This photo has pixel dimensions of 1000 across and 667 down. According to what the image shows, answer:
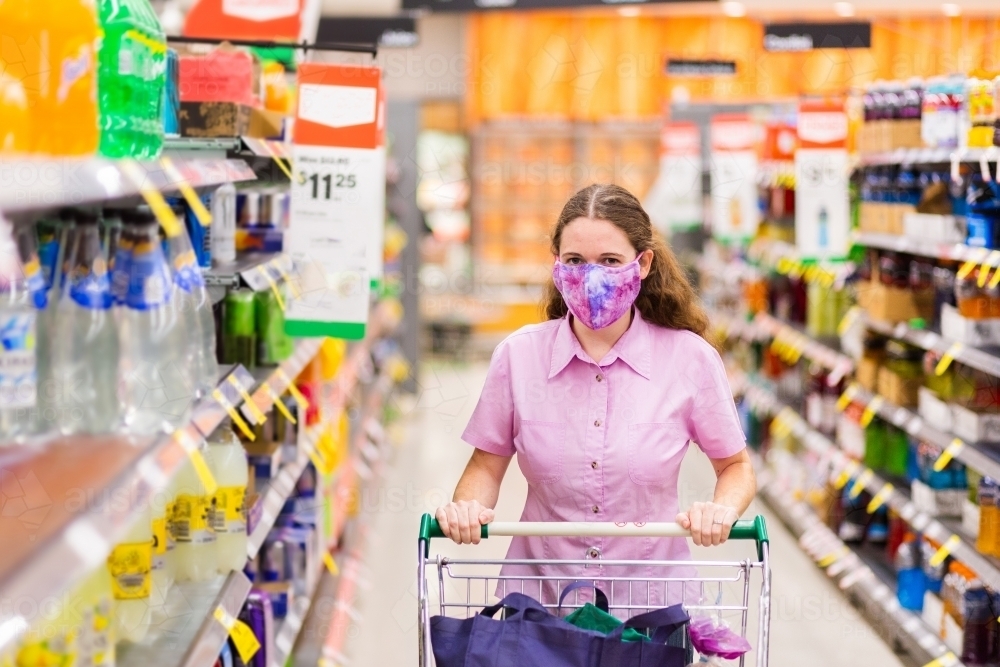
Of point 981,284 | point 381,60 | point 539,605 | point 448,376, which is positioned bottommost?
point 448,376

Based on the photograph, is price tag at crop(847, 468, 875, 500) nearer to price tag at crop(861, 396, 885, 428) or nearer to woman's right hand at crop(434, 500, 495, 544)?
price tag at crop(861, 396, 885, 428)

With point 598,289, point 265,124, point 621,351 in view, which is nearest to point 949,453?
point 621,351

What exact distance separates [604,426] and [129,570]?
99 centimetres

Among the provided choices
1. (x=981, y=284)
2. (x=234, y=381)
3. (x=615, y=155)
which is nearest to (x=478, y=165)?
(x=615, y=155)

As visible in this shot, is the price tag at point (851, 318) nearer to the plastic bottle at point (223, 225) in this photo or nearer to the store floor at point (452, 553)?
the store floor at point (452, 553)

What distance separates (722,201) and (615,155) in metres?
5.62

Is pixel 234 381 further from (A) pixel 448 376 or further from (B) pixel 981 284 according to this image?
(A) pixel 448 376

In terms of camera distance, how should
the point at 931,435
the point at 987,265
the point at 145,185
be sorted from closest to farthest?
the point at 145,185
the point at 987,265
the point at 931,435

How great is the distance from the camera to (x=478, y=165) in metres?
13.7

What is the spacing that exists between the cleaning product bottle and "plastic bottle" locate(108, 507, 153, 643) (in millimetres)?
Answer: 912

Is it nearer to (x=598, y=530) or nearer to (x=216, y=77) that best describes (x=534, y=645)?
(x=598, y=530)

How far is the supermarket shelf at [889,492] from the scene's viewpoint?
13.6ft

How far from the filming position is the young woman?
8.46ft

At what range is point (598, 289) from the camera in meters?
2.54
